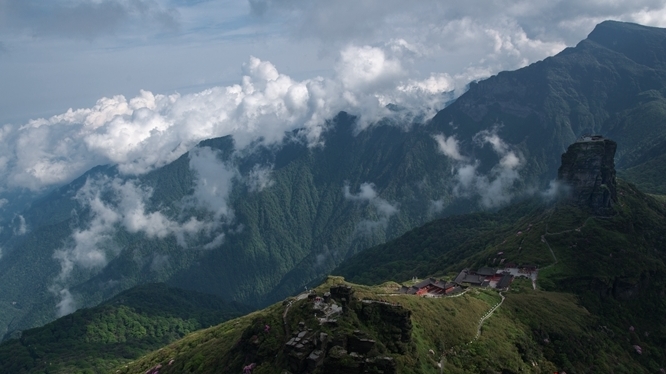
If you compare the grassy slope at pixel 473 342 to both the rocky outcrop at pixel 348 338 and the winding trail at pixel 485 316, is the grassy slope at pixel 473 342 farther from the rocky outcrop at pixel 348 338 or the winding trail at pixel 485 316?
the rocky outcrop at pixel 348 338

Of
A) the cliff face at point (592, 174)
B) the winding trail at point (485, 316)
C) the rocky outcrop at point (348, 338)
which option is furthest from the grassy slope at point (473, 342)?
the cliff face at point (592, 174)

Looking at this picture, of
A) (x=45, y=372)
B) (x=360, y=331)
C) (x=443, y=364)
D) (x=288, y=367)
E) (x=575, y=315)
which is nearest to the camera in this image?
(x=288, y=367)

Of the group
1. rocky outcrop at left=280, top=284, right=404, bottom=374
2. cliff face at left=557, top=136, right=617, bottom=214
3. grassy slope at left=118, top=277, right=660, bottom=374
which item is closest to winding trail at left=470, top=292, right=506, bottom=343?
grassy slope at left=118, top=277, right=660, bottom=374

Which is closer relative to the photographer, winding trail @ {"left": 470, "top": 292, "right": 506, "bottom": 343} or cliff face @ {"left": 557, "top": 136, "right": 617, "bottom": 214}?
winding trail @ {"left": 470, "top": 292, "right": 506, "bottom": 343}

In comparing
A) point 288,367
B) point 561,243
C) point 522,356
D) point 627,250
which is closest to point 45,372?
point 288,367

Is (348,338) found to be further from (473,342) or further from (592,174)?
(592,174)

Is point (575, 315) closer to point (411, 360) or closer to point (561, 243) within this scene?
point (561, 243)

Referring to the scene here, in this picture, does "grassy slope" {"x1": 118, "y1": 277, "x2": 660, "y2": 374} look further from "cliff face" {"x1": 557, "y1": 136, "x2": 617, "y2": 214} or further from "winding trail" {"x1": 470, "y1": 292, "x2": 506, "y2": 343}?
"cliff face" {"x1": 557, "y1": 136, "x2": 617, "y2": 214}

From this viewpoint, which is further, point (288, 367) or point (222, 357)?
point (222, 357)
